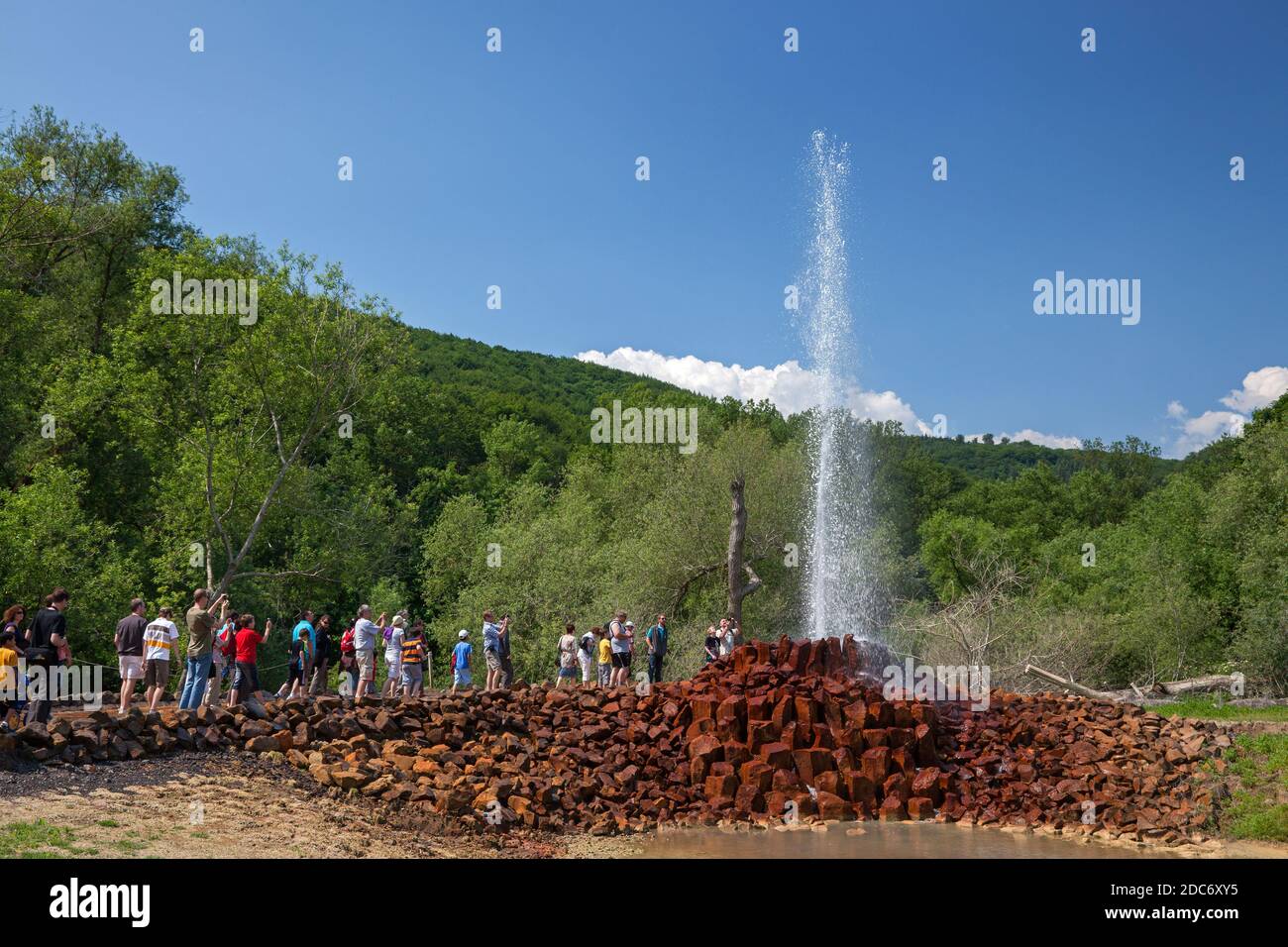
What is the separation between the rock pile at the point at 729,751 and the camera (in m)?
15.0

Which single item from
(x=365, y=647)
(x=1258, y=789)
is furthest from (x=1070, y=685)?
(x=365, y=647)

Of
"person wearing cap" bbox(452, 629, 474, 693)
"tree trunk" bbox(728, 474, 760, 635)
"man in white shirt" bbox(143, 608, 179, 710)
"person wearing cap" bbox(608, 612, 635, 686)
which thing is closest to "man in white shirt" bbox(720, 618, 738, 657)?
"person wearing cap" bbox(608, 612, 635, 686)

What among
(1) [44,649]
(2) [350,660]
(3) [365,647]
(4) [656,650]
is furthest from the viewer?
(4) [656,650]

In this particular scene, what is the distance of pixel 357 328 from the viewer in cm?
3556

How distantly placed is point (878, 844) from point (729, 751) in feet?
12.1

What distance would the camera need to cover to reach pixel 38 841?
9.93m

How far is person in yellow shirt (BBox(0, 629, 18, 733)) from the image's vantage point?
1339cm

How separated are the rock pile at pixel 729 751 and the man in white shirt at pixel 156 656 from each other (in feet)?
5.03

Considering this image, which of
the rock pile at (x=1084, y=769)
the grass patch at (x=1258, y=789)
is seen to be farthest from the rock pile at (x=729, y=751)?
the grass patch at (x=1258, y=789)

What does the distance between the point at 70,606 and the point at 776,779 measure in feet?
72.4

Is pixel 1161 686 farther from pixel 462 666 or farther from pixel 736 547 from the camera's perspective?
pixel 462 666

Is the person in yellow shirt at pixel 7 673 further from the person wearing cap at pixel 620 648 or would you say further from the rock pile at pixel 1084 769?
the rock pile at pixel 1084 769

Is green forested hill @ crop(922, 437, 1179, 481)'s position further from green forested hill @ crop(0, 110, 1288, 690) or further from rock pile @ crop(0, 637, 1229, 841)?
rock pile @ crop(0, 637, 1229, 841)
